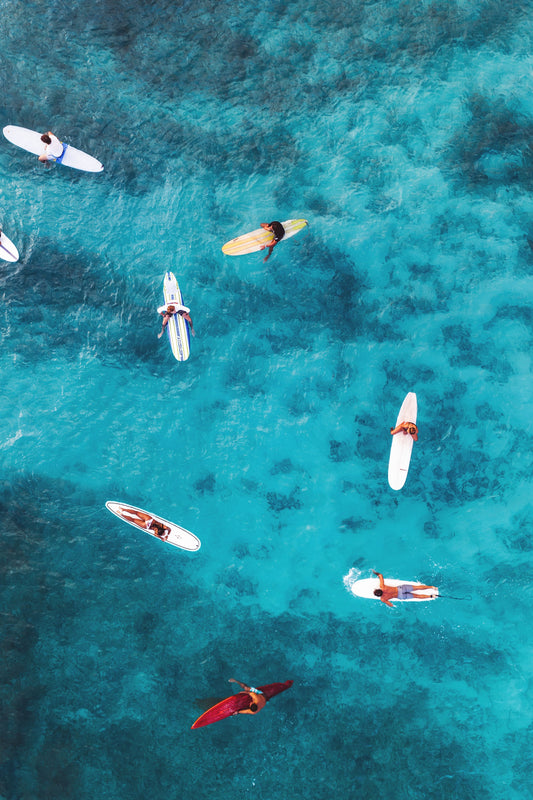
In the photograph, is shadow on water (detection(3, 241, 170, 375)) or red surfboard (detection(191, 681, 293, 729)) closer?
red surfboard (detection(191, 681, 293, 729))

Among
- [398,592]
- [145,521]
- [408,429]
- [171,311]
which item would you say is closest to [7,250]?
[171,311]

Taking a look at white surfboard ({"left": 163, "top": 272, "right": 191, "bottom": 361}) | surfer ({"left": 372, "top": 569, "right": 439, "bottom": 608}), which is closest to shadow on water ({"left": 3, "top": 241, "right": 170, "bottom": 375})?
white surfboard ({"left": 163, "top": 272, "right": 191, "bottom": 361})

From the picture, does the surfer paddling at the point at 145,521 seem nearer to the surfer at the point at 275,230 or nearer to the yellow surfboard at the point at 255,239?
the yellow surfboard at the point at 255,239

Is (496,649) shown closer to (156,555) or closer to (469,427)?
(469,427)

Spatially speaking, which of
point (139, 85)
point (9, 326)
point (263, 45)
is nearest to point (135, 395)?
point (9, 326)

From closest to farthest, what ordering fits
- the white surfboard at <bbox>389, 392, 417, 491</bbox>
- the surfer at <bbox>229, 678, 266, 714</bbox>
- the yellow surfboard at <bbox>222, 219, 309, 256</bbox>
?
1. the surfer at <bbox>229, 678, 266, 714</bbox>
2. the white surfboard at <bbox>389, 392, 417, 491</bbox>
3. the yellow surfboard at <bbox>222, 219, 309, 256</bbox>

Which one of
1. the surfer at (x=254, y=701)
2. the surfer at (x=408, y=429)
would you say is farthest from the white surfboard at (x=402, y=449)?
the surfer at (x=254, y=701)

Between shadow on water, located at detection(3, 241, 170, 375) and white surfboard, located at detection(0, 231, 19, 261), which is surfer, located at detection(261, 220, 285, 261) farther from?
white surfboard, located at detection(0, 231, 19, 261)
